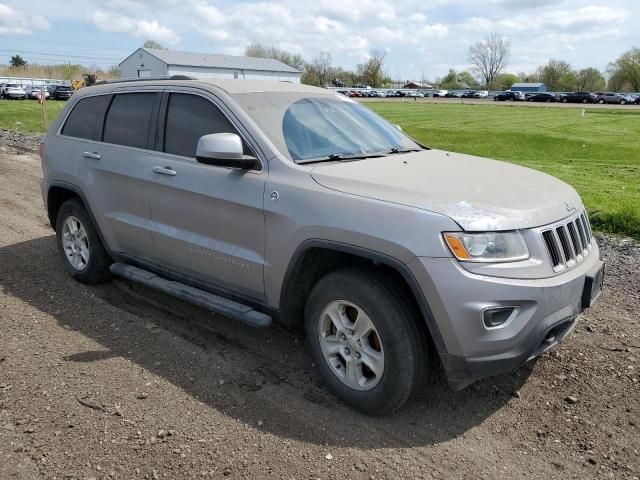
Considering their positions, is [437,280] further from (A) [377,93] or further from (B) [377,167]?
(A) [377,93]

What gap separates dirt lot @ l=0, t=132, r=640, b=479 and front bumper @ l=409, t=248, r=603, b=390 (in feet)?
1.59

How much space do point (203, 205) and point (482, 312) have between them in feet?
6.85

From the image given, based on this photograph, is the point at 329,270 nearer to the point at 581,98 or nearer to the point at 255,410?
the point at 255,410

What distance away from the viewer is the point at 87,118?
214 inches

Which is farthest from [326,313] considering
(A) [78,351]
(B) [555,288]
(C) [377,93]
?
(C) [377,93]

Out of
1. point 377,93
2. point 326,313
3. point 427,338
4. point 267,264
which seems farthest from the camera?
point 377,93

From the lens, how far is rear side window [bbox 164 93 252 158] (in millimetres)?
4215

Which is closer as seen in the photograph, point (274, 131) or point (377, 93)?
point (274, 131)

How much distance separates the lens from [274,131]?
4.00m

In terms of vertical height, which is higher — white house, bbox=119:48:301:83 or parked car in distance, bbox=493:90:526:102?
white house, bbox=119:48:301:83

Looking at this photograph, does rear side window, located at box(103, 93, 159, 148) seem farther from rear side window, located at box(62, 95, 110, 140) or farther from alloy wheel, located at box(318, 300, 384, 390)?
alloy wheel, located at box(318, 300, 384, 390)

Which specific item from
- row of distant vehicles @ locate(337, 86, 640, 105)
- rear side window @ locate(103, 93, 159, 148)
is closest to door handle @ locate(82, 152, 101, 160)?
rear side window @ locate(103, 93, 159, 148)

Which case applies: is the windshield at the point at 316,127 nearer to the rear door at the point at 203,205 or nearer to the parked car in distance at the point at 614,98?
the rear door at the point at 203,205

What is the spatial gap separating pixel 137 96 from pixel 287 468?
3316 mm
